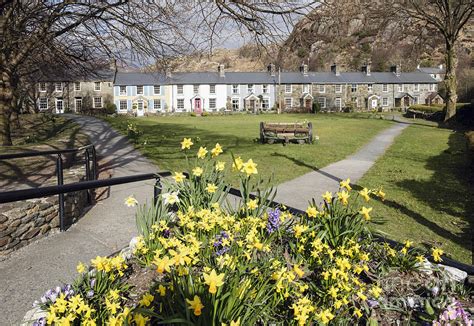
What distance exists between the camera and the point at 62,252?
191 inches

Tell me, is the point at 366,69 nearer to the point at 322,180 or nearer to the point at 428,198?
the point at 322,180

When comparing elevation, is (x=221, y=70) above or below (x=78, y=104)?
above

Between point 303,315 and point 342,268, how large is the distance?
22.3 inches

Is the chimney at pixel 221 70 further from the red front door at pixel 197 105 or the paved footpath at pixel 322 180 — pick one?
the paved footpath at pixel 322 180

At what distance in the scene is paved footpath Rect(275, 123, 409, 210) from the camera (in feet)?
26.7

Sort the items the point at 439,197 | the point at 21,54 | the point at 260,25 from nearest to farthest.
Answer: the point at 260,25 → the point at 439,197 → the point at 21,54

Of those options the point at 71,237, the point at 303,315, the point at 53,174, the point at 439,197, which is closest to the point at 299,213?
the point at 303,315

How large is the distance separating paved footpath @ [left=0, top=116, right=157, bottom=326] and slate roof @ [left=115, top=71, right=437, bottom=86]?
56742mm

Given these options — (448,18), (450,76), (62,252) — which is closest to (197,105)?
(450,76)

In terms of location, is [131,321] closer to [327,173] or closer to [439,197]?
[439,197]

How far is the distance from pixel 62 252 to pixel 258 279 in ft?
11.5

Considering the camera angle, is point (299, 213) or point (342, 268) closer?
point (342, 268)

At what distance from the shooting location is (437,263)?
298 centimetres

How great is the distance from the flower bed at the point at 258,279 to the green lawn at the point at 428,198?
174 centimetres
